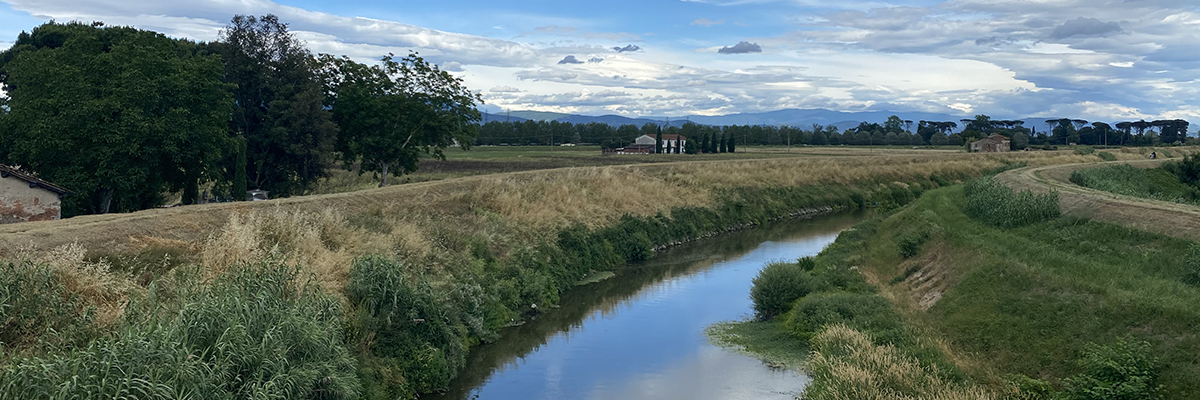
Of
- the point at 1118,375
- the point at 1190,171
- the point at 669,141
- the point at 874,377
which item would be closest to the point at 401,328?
the point at 874,377

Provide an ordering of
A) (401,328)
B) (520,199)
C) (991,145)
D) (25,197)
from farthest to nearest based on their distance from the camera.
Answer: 1. (991,145)
2. (520,199)
3. (25,197)
4. (401,328)

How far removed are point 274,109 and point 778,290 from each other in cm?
2698

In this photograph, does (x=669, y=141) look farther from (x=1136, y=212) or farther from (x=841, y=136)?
(x=1136, y=212)

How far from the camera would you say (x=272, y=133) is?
39.9 metres

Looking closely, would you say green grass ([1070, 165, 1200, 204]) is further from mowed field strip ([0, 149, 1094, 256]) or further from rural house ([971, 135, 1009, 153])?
rural house ([971, 135, 1009, 153])

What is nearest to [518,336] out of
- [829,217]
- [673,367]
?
[673,367]

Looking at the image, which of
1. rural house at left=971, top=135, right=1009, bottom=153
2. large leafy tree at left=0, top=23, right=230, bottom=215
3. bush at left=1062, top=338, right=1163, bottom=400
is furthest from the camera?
rural house at left=971, top=135, right=1009, bottom=153

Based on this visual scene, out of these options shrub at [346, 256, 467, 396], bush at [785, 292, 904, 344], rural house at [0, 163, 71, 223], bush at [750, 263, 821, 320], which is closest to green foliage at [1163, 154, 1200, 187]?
bush at [750, 263, 821, 320]

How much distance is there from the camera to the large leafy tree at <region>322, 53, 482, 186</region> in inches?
1726

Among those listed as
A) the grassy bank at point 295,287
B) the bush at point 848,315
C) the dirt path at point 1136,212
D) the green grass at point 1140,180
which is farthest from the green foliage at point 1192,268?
the green grass at point 1140,180

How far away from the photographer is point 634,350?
2155 centimetres

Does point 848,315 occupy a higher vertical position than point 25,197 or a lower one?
lower

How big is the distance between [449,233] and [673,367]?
1021cm

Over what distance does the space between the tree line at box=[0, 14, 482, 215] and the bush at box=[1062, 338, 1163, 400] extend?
95.2 ft
